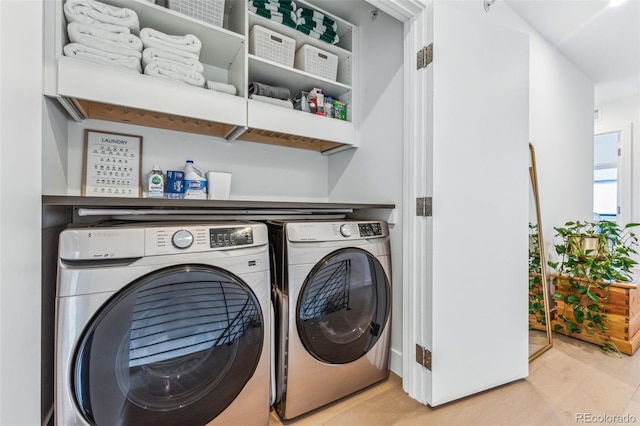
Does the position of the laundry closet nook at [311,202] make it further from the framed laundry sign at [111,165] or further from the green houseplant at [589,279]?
the green houseplant at [589,279]

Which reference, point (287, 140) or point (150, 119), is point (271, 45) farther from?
point (150, 119)

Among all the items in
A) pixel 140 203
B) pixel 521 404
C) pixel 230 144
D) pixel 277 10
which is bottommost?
pixel 521 404

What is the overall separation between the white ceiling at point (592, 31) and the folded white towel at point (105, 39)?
2.62 metres

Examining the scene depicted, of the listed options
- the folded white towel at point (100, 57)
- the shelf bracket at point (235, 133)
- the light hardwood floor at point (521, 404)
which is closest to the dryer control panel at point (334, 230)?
the shelf bracket at point (235, 133)

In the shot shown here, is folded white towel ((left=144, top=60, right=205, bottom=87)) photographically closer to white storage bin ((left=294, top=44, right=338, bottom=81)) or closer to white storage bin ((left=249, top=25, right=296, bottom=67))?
white storage bin ((left=249, top=25, right=296, bottom=67))

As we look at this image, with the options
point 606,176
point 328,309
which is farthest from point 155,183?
point 606,176

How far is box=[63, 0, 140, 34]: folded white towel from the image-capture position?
117cm

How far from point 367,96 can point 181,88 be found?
1107mm

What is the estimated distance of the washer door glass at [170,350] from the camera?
855mm

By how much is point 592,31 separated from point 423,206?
2735mm

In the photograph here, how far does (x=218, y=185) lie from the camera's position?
5.69 feet

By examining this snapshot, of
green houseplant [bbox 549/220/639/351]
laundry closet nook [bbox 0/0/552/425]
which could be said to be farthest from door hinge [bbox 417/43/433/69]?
green houseplant [bbox 549/220/639/351]

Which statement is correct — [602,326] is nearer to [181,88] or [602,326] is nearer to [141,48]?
[181,88]

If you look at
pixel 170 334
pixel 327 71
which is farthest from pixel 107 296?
pixel 327 71
